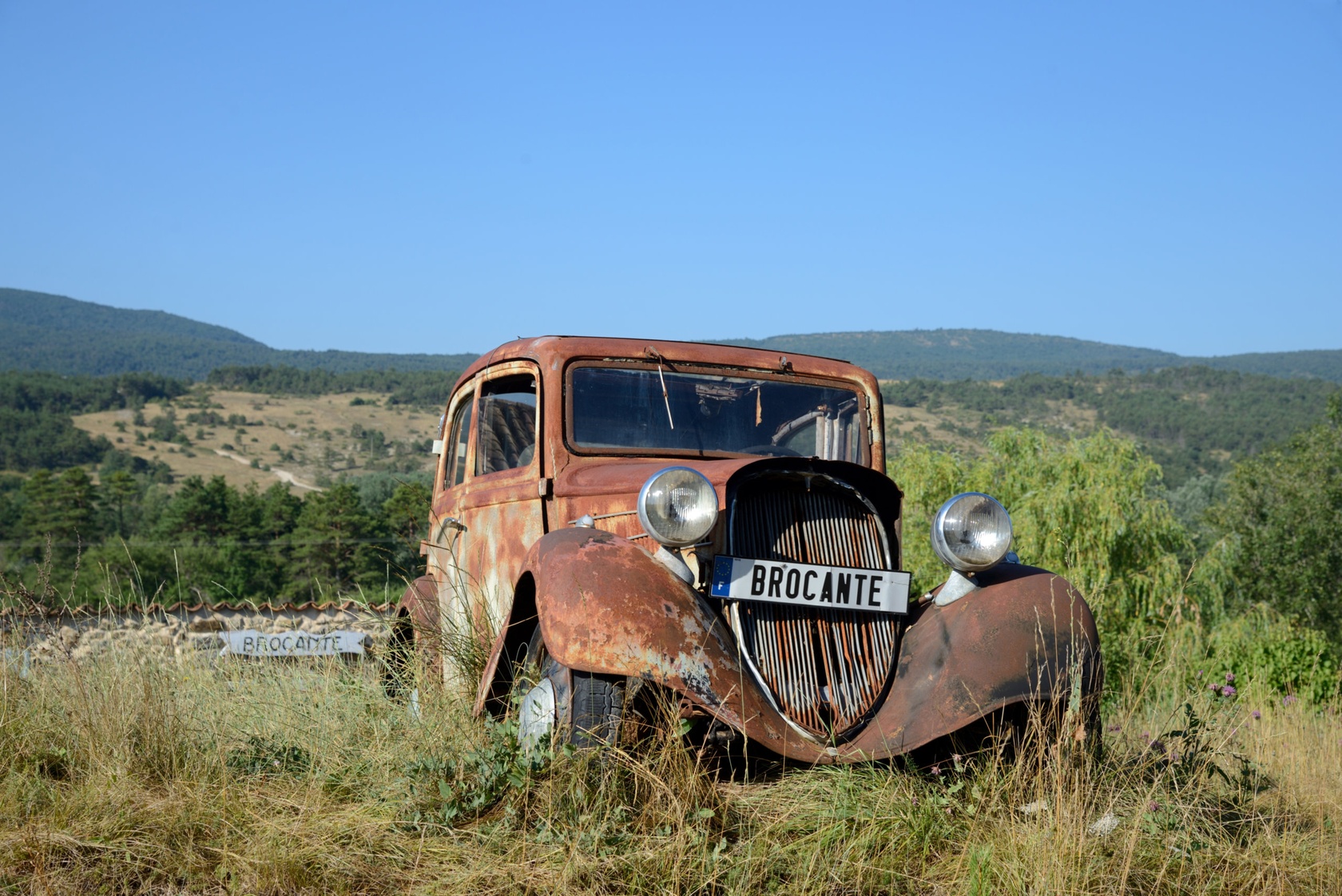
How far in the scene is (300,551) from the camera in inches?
1334

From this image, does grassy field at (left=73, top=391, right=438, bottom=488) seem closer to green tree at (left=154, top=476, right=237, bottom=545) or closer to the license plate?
green tree at (left=154, top=476, right=237, bottom=545)

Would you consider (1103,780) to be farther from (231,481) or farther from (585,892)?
(231,481)

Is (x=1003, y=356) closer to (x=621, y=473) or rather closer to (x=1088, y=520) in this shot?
(x=1088, y=520)

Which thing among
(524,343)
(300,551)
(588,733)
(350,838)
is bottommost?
(300,551)

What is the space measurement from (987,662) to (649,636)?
121 centimetres

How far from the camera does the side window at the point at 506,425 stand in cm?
514

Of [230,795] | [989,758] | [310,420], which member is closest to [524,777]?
[230,795]

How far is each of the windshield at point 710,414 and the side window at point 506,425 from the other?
1.31ft

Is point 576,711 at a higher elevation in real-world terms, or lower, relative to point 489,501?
lower

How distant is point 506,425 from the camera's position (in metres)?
5.31

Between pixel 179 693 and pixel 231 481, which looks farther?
pixel 231 481

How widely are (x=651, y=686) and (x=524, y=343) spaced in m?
2.23

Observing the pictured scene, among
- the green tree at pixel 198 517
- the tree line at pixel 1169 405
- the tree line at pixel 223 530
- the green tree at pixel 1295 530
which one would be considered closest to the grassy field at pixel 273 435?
the tree line at pixel 223 530

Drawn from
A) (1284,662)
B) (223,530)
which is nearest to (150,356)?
(223,530)
